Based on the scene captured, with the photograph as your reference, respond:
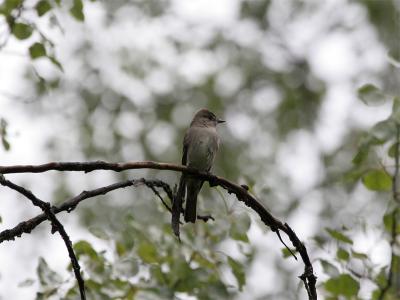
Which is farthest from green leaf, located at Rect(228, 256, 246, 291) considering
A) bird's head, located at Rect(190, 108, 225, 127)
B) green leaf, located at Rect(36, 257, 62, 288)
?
bird's head, located at Rect(190, 108, 225, 127)

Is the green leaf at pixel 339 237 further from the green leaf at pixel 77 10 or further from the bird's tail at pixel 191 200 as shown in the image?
the green leaf at pixel 77 10

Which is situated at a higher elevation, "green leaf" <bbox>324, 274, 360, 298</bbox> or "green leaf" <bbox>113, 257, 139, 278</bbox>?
"green leaf" <bbox>113, 257, 139, 278</bbox>

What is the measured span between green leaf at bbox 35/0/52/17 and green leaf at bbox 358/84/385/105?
162 cm

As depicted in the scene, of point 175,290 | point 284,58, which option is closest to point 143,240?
point 175,290

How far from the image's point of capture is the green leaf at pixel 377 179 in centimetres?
359

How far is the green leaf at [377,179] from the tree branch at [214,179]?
3.73ft

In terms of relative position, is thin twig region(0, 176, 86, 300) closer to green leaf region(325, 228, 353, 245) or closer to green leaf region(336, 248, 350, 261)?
green leaf region(325, 228, 353, 245)

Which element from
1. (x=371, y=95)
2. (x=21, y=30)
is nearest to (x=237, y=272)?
(x=371, y=95)

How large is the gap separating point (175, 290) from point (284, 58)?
1240 centimetres

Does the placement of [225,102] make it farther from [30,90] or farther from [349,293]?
[349,293]

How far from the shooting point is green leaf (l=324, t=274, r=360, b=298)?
11.3 ft

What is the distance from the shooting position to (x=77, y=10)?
12.1 feet

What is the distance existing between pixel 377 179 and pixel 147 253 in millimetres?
1268

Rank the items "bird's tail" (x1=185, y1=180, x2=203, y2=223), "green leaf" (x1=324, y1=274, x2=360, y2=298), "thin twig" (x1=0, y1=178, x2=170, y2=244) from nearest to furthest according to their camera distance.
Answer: "thin twig" (x1=0, y1=178, x2=170, y2=244) → "green leaf" (x1=324, y1=274, x2=360, y2=298) → "bird's tail" (x1=185, y1=180, x2=203, y2=223)
